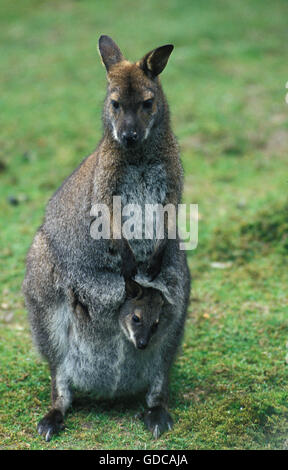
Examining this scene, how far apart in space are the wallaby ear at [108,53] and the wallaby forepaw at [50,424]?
1945 mm

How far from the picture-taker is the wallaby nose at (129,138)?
3.32 m

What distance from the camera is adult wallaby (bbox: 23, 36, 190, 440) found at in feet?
11.4

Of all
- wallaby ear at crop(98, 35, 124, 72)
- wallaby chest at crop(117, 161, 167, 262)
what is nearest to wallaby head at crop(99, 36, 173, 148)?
wallaby ear at crop(98, 35, 124, 72)

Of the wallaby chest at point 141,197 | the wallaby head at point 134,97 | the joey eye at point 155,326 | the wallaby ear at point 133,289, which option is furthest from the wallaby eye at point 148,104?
the joey eye at point 155,326

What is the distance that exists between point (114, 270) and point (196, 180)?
368cm

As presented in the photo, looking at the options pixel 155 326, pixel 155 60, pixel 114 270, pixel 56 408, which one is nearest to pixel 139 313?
pixel 155 326

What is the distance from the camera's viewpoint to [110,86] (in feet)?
11.6

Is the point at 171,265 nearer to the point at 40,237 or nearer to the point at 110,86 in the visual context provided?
the point at 40,237

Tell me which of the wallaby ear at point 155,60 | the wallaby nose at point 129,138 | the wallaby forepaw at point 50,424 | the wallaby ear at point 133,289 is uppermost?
the wallaby ear at point 155,60

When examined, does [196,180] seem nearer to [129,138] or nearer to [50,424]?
[129,138]

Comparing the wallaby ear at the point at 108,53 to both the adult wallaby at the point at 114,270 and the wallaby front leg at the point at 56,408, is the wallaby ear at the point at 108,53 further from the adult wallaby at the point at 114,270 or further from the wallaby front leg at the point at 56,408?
the wallaby front leg at the point at 56,408

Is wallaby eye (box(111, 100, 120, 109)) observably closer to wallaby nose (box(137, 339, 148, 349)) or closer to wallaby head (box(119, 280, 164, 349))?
wallaby head (box(119, 280, 164, 349))

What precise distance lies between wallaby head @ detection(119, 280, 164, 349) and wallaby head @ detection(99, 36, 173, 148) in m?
0.78

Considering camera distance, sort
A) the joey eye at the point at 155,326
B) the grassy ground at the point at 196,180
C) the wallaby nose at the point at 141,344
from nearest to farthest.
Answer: the wallaby nose at the point at 141,344
the joey eye at the point at 155,326
the grassy ground at the point at 196,180
